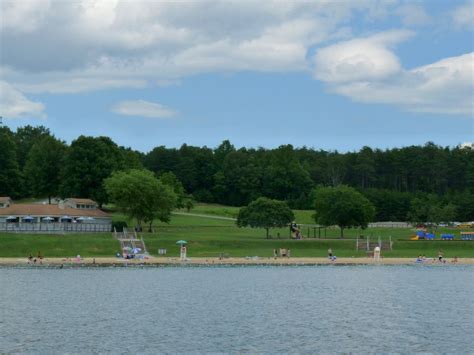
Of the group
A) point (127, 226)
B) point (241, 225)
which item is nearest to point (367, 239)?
point (241, 225)

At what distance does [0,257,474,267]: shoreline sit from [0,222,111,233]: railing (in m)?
18.2

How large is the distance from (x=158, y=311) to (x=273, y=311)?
360 inches

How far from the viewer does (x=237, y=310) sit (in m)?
68.2

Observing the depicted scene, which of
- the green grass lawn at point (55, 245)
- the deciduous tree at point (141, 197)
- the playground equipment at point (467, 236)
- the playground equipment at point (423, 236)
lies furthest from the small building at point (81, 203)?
the playground equipment at point (467, 236)

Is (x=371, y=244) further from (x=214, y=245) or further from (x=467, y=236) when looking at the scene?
(x=214, y=245)

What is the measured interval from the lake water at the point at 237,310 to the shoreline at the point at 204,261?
36.9 inches

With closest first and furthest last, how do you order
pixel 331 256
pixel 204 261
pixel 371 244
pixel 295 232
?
pixel 204 261, pixel 331 256, pixel 371 244, pixel 295 232

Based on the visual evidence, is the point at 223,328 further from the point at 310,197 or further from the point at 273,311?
the point at 310,197

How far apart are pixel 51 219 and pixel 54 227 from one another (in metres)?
3.49

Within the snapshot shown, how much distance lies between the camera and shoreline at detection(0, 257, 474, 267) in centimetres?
10275

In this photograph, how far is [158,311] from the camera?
67.4 meters

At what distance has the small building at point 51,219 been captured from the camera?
419 feet

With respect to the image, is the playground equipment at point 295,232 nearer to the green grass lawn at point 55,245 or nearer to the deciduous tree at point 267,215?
the deciduous tree at point 267,215

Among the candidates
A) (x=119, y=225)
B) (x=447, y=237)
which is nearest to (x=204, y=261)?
(x=119, y=225)
